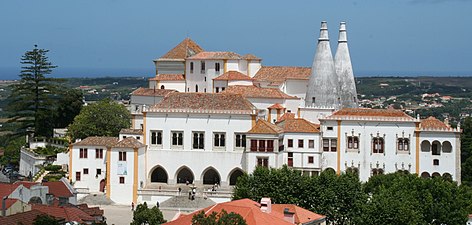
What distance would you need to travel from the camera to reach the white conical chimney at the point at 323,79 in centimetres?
7194

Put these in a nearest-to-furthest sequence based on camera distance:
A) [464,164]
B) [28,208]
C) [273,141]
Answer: [28,208]
[273,141]
[464,164]

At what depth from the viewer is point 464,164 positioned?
75.6m

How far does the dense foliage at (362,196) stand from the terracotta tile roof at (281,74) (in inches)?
767

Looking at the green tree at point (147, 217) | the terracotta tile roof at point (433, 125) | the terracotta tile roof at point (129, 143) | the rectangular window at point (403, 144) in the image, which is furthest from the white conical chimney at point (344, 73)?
the green tree at point (147, 217)

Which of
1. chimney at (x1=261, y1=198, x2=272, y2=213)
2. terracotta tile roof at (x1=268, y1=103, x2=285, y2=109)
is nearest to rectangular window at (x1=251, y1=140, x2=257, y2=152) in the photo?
terracotta tile roof at (x1=268, y1=103, x2=285, y2=109)

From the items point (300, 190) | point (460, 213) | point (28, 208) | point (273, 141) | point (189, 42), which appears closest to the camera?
point (28, 208)

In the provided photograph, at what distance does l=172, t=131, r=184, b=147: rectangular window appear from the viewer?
67.8 m

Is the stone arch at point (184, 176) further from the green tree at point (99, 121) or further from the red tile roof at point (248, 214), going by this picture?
the red tile roof at point (248, 214)

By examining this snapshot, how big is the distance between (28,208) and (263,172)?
15.5 metres

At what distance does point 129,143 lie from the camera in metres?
66.4

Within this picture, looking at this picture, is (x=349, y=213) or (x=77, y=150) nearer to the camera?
(x=349, y=213)

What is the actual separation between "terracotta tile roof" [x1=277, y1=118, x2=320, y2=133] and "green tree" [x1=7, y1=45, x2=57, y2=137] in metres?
22.6

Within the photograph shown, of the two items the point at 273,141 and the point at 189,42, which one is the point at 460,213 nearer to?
the point at 273,141

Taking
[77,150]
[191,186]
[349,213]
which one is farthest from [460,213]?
[77,150]
